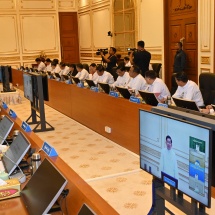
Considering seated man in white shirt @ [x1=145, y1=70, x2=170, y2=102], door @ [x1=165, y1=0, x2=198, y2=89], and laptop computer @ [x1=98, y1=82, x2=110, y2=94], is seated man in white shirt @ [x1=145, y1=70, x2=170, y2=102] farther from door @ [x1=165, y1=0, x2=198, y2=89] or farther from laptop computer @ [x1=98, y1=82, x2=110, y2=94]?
door @ [x1=165, y1=0, x2=198, y2=89]

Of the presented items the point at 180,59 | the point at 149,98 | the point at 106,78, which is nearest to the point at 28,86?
the point at 106,78

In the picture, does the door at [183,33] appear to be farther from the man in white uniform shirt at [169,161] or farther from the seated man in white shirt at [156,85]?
the man in white uniform shirt at [169,161]

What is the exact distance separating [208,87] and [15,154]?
9.72 ft

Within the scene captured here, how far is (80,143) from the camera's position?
5176 millimetres

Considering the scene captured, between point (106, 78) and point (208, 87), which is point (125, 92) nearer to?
point (208, 87)

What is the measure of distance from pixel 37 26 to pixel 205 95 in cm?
1030

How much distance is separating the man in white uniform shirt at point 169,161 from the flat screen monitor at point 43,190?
0.45 m

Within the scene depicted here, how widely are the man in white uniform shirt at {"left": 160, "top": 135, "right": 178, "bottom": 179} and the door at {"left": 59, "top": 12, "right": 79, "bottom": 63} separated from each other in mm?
12969

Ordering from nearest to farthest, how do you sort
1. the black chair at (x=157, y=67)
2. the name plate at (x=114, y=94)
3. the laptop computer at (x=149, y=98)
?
the laptop computer at (x=149, y=98) < the name plate at (x=114, y=94) < the black chair at (x=157, y=67)

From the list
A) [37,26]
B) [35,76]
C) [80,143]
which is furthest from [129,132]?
[37,26]

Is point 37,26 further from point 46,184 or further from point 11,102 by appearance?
point 46,184

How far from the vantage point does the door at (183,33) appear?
7473mm

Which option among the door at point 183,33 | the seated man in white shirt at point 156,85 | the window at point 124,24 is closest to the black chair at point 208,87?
the seated man in white shirt at point 156,85

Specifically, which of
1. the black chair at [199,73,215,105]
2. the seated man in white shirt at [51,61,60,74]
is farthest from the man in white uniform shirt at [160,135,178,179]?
the seated man in white shirt at [51,61,60,74]
